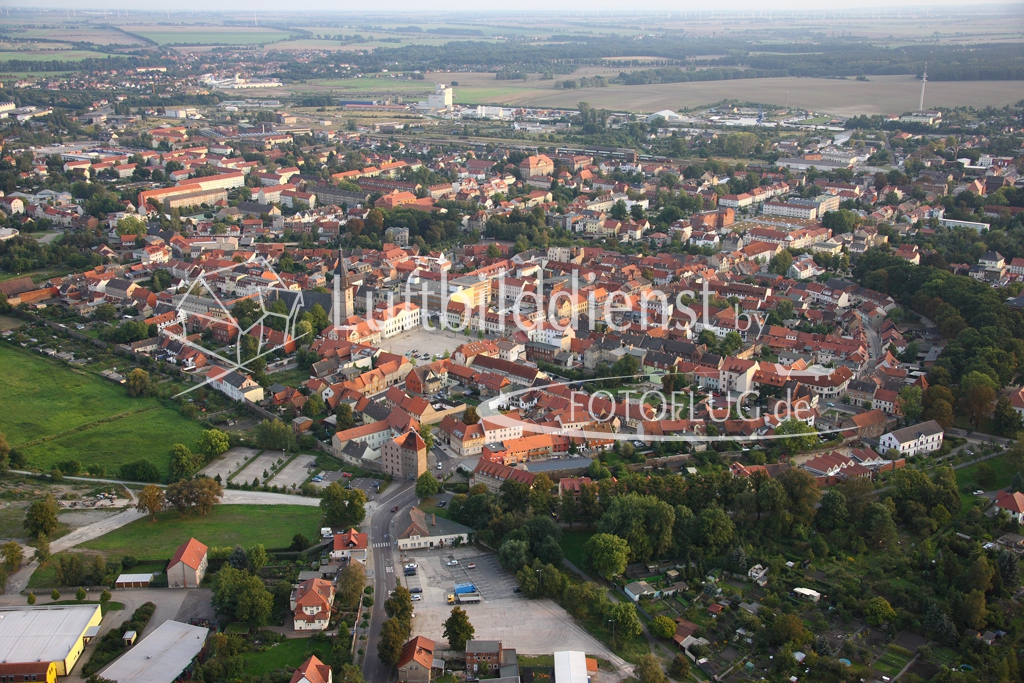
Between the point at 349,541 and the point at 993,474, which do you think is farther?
the point at 993,474

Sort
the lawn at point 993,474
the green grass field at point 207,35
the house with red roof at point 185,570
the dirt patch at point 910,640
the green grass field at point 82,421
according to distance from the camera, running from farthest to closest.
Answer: the green grass field at point 207,35
the green grass field at point 82,421
the lawn at point 993,474
the house with red roof at point 185,570
the dirt patch at point 910,640

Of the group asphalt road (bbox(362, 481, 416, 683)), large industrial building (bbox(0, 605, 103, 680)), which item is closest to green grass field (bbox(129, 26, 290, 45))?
asphalt road (bbox(362, 481, 416, 683))

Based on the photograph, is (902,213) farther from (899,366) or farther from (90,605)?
(90,605)

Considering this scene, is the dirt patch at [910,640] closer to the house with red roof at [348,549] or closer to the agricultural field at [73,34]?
the house with red roof at [348,549]

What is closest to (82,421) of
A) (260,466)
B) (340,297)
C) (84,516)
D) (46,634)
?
(84,516)

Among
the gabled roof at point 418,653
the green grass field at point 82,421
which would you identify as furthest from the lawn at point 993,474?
the green grass field at point 82,421

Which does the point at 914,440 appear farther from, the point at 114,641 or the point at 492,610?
the point at 114,641

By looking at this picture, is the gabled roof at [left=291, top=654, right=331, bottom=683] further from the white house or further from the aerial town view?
the white house
